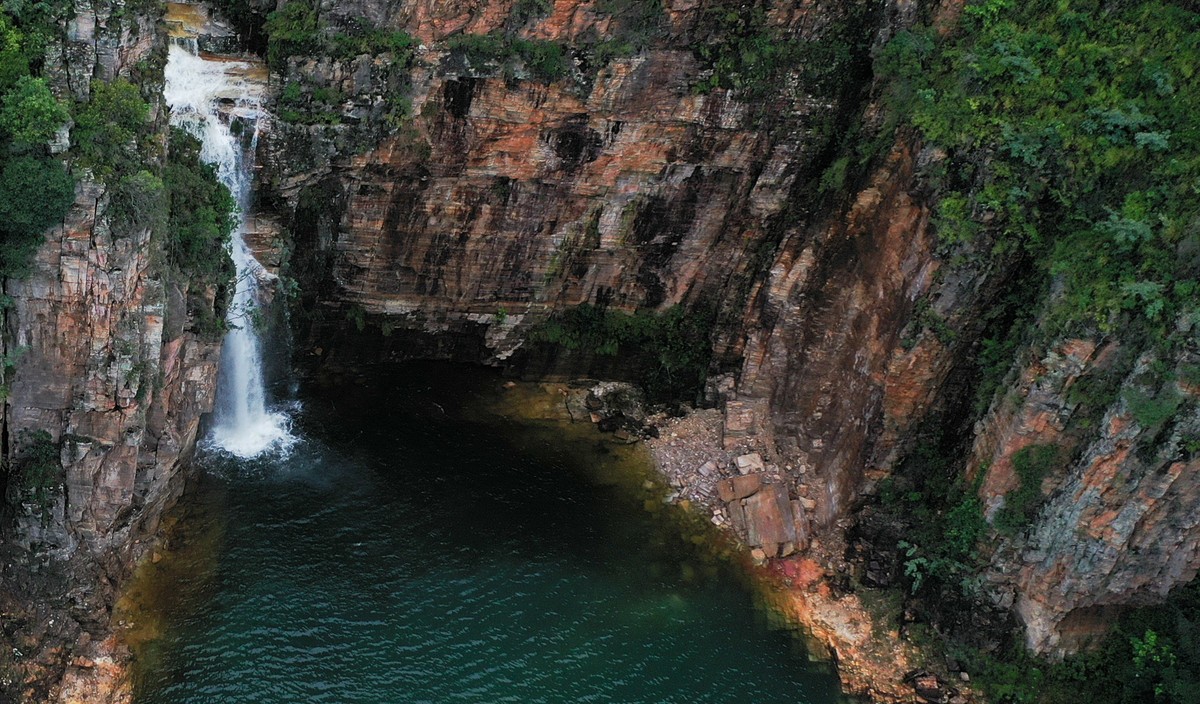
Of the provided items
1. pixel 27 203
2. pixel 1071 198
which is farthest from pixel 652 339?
pixel 27 203

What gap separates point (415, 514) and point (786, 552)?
34.4 feet

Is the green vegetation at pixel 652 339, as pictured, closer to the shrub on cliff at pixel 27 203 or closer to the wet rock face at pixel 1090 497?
the wet rock face at pixel 1090 497

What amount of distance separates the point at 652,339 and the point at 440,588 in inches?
471

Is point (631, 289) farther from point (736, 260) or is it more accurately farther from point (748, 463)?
point (748, 463)

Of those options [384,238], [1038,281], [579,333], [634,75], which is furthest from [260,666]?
[1038,281]

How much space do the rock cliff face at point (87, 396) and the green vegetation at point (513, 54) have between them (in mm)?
7543

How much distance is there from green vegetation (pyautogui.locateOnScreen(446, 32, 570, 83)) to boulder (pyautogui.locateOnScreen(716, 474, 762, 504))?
1281 cm

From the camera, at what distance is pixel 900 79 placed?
23672mm

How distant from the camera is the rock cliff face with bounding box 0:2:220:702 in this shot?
55.6ft

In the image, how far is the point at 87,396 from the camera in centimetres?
1831

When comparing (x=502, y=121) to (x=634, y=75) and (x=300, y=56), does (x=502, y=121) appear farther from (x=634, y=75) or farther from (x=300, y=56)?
(x=300, y=56)

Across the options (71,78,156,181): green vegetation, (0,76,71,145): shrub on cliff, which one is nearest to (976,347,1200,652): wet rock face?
(71,78,156,181): green vegetation

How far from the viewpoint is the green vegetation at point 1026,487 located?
20562mm

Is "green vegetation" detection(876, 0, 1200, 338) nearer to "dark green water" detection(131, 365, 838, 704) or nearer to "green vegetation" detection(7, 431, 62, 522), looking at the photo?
"dark green water" detection(131, 365, 838, 704)
